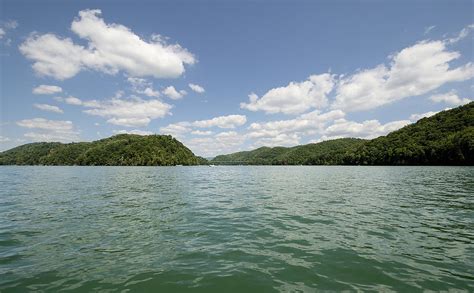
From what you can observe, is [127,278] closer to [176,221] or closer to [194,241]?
[194,241]

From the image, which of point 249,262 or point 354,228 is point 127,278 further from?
point 354,228

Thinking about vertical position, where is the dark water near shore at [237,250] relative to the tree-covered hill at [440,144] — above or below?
below

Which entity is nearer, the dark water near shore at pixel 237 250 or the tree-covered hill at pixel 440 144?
the dark water near shore at pixel 237 250

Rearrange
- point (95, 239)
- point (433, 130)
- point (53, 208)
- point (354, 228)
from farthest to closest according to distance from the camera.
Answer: point (433, 130) < point (53, 208) < point (354, 228) < point (95, 239)

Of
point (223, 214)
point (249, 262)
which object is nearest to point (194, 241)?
point (249, 262)

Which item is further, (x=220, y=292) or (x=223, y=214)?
(x=223, y=214)

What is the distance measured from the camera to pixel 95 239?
→ 13688 millimetres

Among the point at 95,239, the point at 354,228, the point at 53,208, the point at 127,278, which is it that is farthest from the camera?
the point at 53,208

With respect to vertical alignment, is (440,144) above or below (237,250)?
above

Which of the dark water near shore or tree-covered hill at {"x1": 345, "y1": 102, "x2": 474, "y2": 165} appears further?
tree-covered hill at {"x1": 345, "y1": 102, "x2": 474, "y2": 165}

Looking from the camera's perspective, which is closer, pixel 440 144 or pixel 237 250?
pixel 237 250

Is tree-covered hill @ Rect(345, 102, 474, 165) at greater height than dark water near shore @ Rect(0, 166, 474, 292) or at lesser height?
greater

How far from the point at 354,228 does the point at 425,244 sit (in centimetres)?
363

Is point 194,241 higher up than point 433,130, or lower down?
lower down
